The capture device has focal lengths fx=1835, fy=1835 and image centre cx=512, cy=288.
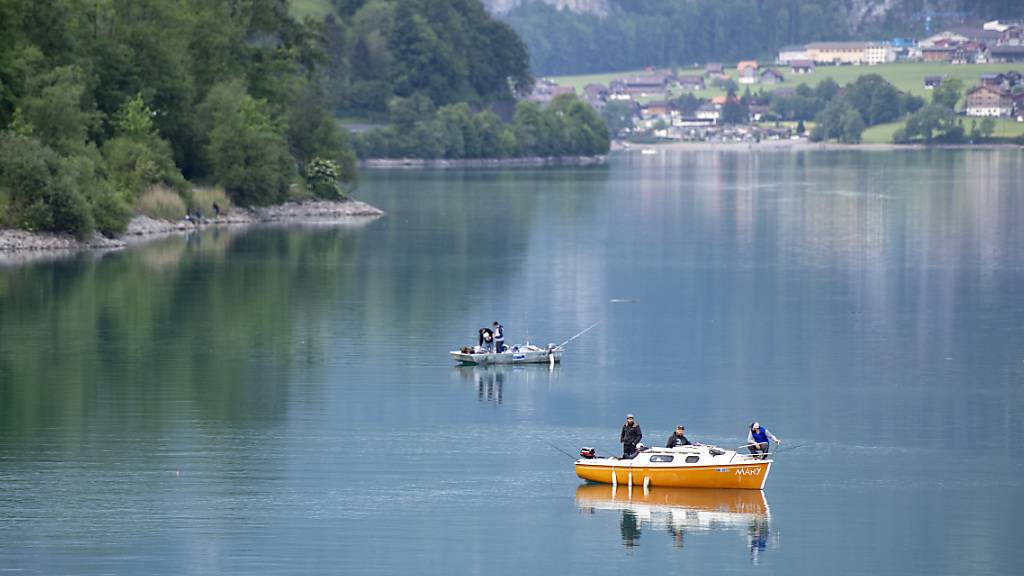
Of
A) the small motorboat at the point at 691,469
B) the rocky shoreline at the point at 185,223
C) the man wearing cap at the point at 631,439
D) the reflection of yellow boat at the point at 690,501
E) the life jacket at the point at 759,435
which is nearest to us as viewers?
the reflection of yellow boat at the point at 690,501

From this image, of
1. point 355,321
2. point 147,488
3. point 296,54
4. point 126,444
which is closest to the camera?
point 147,488

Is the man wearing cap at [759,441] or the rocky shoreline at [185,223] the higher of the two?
the rocky shoreline at [185,223]

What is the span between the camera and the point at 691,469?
43.5 meters

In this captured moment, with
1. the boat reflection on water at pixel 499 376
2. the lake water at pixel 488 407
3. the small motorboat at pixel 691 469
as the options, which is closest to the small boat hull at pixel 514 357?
the boat reflection on water at pixel 499 376

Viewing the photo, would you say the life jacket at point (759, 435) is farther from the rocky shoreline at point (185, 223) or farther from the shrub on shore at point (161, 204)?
the shrub on shore at point (161, 204)

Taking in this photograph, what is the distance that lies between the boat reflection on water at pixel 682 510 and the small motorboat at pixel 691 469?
0.67 ft

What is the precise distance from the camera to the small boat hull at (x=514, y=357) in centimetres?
6234

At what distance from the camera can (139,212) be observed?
110688 millimetres

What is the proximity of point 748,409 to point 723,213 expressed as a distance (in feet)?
297

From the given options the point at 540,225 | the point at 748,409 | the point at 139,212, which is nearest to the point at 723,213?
the point at 540,225

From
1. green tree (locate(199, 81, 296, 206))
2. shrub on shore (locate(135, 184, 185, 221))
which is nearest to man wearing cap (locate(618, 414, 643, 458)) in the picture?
shrub on shore (locate(135, 184, 185, 221))

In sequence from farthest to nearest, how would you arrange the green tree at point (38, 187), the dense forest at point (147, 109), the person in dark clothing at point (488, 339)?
1. the dense forest at point (147, 109)
2. the green tree at point (38, 187)
3. the person in dark clothing at point (488, 339)

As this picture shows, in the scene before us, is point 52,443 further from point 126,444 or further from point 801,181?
point 801,181

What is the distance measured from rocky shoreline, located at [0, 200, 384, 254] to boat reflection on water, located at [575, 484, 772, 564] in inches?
2320
